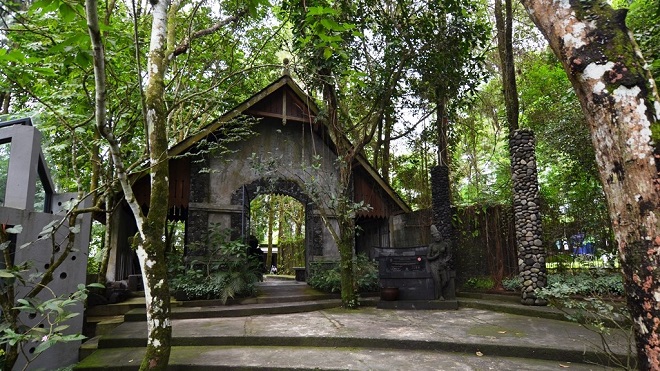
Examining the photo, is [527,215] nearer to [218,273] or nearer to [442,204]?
[442,204]

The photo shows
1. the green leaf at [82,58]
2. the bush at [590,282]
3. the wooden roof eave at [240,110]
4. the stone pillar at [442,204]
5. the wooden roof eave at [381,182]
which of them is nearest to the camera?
the green leaf at [82,58]

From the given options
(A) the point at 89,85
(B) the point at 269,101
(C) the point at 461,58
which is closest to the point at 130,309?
(A) the point at 89,85

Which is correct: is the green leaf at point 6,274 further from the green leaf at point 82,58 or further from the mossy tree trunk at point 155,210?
the green leaf at point 82,58

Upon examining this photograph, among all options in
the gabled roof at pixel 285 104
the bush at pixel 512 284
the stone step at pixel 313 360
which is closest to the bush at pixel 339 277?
the gabled roof at pixel 285 104

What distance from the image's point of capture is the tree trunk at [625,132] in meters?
2.09

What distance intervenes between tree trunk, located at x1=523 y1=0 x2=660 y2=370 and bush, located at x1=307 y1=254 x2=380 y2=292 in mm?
Answer: 6752

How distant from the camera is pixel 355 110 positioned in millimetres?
12828

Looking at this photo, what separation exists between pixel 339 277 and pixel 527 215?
4.39 m

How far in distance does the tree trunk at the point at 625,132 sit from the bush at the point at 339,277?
675cm

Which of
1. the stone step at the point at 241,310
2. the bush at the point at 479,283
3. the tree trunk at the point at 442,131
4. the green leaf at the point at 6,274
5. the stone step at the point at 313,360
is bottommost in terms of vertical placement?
the stone step at the point at 313,360

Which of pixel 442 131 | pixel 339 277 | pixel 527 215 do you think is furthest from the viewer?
pixel 442 131

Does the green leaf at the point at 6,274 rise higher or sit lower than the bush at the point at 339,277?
higher

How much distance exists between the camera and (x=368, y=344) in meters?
5.27

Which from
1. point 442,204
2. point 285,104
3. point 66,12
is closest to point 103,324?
point 66,12
